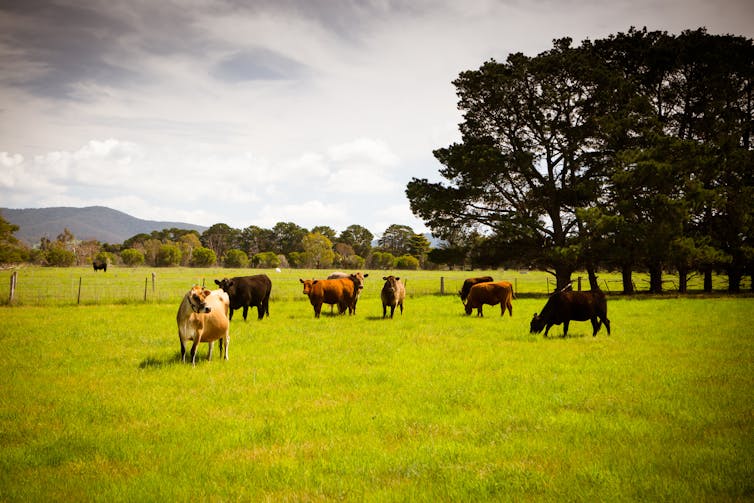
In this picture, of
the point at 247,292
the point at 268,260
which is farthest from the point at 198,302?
the point at 268,260

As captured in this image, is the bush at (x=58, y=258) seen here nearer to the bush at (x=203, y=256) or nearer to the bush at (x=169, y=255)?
the bush at (x=169, y=255)

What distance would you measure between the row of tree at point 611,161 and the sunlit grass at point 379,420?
16.8m

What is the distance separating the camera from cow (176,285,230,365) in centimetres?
934

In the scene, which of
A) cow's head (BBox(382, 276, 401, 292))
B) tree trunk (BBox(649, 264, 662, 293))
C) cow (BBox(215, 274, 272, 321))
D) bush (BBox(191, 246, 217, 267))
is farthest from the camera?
bush (BBox(191, 246, 217, 267))

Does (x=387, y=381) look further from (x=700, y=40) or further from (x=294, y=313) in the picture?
(x=700, y=40)

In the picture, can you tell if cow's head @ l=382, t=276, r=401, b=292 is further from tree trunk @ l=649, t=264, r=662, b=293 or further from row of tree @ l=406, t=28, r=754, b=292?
tree trunk @ l=649, t=264, r=662, b=293

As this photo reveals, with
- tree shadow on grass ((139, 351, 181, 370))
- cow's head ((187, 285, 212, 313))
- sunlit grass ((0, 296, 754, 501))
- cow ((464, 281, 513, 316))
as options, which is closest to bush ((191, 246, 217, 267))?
cow ((464, 281, 513, 316))

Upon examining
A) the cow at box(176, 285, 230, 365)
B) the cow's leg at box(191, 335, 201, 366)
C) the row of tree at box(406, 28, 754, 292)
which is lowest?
the cow's leg at box(191, 335, 201, 366)

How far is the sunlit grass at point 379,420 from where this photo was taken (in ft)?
15.2

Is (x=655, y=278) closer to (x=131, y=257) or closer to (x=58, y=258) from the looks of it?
(x=58, y=258)

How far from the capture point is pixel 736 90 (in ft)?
102

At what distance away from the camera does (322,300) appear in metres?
18.6

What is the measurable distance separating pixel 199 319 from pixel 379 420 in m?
5.15

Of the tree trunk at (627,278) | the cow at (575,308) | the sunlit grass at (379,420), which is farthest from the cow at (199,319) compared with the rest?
the tree trunk at (627,278)
